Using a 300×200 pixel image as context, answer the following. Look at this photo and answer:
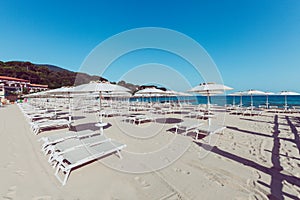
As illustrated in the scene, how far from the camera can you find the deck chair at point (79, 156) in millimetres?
2422

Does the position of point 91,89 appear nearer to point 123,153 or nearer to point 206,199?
point 123,153

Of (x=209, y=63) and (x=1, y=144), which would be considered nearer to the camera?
(x=1, y=144)

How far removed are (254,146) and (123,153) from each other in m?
3.56

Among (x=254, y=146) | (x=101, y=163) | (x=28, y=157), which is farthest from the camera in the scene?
(x=254, y=146)

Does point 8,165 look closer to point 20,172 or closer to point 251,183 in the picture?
point 20,172

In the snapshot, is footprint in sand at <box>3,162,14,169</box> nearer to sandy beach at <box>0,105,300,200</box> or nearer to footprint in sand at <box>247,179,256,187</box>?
sandy beach at <box>0,105,300,200</box>

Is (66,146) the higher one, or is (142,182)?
(66,146)

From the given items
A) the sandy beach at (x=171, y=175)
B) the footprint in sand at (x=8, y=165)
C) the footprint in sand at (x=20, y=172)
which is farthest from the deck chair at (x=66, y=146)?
the footprint in sand at (x=8, y=165)

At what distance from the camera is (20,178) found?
2436 millimetres

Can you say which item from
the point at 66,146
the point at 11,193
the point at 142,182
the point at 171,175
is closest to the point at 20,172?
the point at 11,193

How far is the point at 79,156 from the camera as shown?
8.89ft

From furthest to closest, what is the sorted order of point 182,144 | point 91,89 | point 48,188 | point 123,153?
1. point 91,89
2. point 182,144
3. point 123,153
4. point 48,188

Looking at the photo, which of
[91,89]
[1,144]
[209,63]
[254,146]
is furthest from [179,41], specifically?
[1,144]

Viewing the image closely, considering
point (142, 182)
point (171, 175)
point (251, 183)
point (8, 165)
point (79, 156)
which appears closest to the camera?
point (251, 183)
